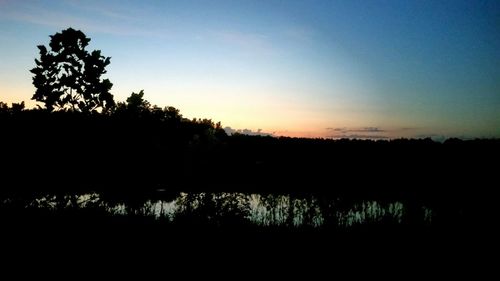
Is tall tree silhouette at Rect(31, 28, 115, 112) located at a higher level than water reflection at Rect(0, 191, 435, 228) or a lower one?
higher

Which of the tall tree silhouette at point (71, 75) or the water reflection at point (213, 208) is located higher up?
the tall tree silhouette at point (71, 75)

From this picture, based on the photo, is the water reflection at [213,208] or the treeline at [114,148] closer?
the treeline at [114,148]

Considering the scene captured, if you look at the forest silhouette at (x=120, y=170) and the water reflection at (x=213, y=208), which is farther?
the water reflection at (x=213, y=208)

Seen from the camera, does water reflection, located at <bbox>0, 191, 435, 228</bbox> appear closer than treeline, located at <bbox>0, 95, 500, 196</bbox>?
No

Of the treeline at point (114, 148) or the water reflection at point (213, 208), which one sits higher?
the treeline at point (114, 148)

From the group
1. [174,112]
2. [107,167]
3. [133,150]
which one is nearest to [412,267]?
[174,112]

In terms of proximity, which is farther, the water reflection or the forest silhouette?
the water reflection

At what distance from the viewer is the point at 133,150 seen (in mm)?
8523

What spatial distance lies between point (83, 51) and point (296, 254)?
6.42 m

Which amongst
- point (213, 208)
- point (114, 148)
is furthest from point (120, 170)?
point (213, 208)

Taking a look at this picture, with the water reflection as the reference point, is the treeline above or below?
above

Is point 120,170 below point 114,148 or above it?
below

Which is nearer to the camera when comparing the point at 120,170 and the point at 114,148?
the point at 114,148

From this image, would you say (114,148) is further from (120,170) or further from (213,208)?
(213,208)
